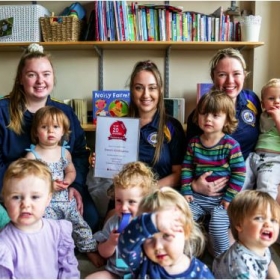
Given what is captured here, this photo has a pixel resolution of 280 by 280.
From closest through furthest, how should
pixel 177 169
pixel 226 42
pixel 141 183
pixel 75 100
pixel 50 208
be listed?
pixel 141 183 < pixel 50 208 < pixel 177 169 < pixel 226 42 < pixel 75 100

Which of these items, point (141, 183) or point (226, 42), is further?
point (226, 42)

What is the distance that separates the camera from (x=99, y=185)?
248 cm

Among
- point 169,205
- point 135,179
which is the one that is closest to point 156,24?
point 135,179

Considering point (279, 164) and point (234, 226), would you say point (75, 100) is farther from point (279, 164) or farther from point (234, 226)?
point (234, 226)

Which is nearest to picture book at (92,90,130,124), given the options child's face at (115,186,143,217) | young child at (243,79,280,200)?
young child at (243,79,280,200)

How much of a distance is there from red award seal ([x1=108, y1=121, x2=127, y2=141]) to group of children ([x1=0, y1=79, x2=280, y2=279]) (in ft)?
0.79

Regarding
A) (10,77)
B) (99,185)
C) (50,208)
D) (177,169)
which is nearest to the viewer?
(50,208)

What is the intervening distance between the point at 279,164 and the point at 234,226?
76 centimetres

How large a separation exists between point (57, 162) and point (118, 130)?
364mm

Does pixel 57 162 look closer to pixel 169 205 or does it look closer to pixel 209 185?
pixel 209 185

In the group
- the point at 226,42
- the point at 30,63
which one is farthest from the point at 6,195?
the point at 226,42

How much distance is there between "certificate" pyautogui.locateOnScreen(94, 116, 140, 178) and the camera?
6.34 ft

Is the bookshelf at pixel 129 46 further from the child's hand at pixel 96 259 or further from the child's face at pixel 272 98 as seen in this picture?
the child's hand at pixel 96 259

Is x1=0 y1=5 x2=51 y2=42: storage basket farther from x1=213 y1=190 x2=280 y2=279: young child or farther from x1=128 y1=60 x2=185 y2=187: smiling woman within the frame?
x1=213 y1=190 x2=280 y2=279: young child
